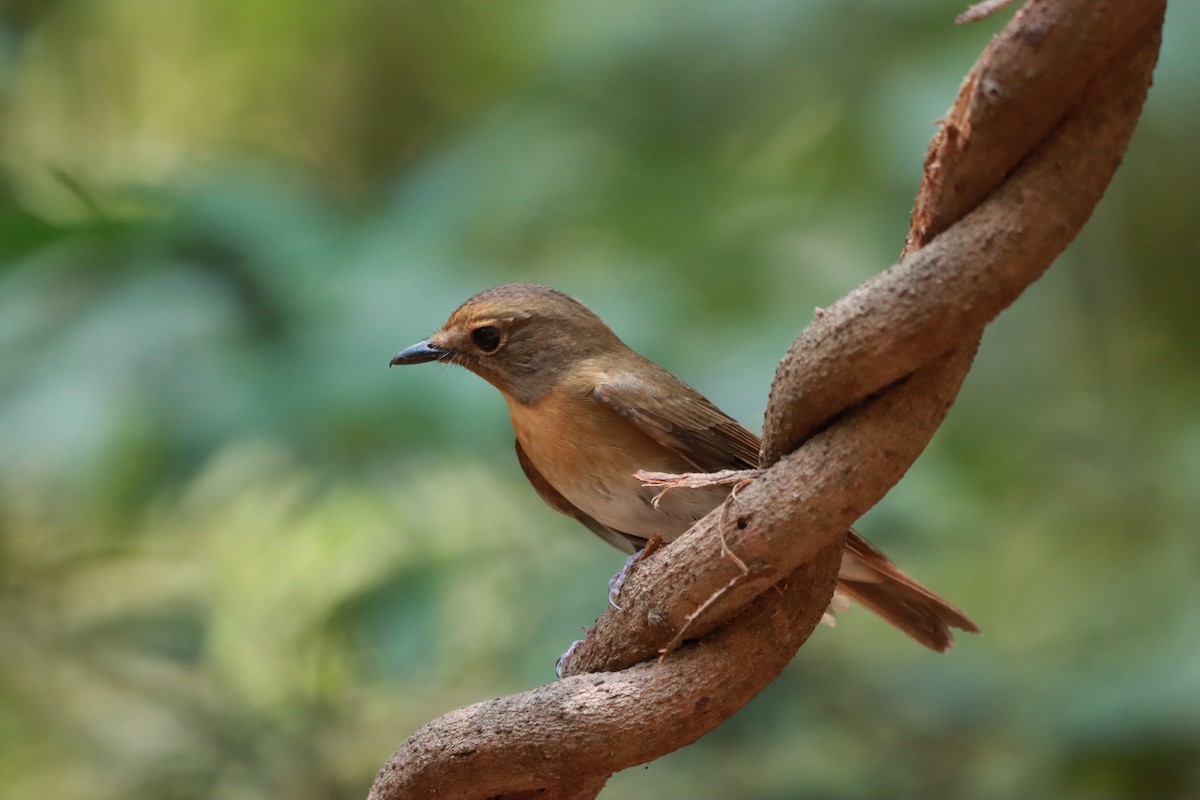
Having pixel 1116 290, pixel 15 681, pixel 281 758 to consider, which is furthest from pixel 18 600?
pixel 1116 290

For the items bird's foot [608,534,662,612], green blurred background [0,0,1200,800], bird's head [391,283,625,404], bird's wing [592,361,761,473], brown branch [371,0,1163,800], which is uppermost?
green blurred background [0,0,1200,800]

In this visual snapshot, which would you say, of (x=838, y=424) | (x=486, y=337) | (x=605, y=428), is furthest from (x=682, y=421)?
(x=838, y=424)

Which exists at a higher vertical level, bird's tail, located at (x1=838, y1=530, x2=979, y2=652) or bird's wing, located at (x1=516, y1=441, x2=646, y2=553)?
bird's wing, located at (x1=516, y1=441, x2=646, y2=553)

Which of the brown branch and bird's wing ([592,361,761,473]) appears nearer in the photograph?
the brown branch

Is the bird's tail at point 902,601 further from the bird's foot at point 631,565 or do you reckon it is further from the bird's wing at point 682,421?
the bird's foot at point 631,565

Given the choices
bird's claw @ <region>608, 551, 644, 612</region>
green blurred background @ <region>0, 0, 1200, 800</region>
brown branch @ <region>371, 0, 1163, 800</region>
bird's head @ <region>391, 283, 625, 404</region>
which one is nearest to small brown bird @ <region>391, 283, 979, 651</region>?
bird's head @ <region>391, 283, 625, 404</region>

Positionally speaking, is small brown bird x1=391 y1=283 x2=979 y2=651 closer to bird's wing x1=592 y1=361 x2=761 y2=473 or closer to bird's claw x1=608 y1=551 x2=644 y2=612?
bird's wing x1=592 y1=361 x2=761 y2=473

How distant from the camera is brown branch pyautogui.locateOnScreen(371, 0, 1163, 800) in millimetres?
1231

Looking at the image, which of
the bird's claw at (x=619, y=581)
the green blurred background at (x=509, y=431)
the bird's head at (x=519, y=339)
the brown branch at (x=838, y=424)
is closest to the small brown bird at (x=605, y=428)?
the bird's head at (x=519, y=339)

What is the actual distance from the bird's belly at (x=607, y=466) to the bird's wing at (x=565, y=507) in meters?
0.11

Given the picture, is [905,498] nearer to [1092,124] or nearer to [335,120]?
[1092,124]

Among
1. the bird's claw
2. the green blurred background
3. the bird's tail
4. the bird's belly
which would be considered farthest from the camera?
the green blurred background

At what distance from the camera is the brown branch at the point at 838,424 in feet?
4.04

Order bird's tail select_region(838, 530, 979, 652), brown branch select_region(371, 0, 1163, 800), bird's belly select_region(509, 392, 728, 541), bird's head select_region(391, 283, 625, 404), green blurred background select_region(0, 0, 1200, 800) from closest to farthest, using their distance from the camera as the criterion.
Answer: brown branch select_region(371, 0, 1163, 800) < bird's tail select_region(838, 530, 979, 652) < bird's belly select_region(509, 392, 728, 541) < bird's head select_region(391, 283, 625, 404) < green blurred background select_region(0, 0, 1200, 800)
